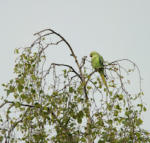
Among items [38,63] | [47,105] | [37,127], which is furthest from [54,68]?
[37,127]

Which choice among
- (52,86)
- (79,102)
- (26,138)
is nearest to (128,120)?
(79,102)

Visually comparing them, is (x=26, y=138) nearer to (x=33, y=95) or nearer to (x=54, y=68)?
(x=33, y=95)

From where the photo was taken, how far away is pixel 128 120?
11.9 feet

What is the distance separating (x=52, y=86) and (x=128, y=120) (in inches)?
37.2

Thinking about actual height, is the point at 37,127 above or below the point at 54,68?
below

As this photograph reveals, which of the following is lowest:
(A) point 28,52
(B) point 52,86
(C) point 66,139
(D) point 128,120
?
(C) point 66,139

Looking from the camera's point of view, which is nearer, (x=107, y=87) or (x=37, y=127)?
(x=37, y=127)

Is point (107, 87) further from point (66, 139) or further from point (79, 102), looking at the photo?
point (66, 139)

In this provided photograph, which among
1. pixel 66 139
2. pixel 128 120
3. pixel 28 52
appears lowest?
pixel 66 139

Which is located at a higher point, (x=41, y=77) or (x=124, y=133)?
(x=41, y=77)

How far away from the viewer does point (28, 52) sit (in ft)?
12.0

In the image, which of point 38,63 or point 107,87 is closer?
point 38,63

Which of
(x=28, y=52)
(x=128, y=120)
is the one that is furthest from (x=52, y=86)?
(x=128, y=120)

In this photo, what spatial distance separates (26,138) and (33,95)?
0.53 metres
